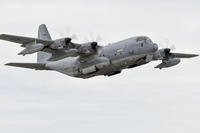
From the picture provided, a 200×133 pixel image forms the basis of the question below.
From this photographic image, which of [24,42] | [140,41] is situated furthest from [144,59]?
[24,42]

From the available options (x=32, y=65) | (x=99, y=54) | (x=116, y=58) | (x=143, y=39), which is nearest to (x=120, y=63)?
(x=116, y=58)

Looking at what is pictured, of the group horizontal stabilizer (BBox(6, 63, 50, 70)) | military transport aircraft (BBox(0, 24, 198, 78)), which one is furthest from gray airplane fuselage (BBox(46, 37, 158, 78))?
horizontal stabilizer (BBox(6, 63, 50, 70))

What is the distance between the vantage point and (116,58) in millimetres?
79625

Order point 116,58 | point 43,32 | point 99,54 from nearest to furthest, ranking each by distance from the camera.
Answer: point 116,58
point 99,54
point 43,32

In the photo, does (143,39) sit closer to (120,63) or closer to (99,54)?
(120,63)

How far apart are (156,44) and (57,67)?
12755mm

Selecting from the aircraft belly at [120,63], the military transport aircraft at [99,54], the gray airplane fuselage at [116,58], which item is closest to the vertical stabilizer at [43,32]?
the military transport aircraft at [99,54]

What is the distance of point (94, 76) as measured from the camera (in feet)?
271

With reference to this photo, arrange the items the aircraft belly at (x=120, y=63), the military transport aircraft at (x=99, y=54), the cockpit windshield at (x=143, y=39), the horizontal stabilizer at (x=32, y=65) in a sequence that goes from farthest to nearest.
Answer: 1. the horizontal stabilizer at (x=32, y=65)
2. the cockpit windshield at (x=143, y=39)
3. the aircraft belly at (x=120, y=63)
4. the military transport aircraft at (x=99, y=54)

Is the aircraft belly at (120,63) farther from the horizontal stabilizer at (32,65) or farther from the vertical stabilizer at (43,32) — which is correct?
the vertical stabilizer at (43,32)

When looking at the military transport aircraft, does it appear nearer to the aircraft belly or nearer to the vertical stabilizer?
the aircraft belly

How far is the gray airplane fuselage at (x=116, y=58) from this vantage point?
3140 inches

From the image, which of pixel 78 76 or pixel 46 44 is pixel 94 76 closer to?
pixel 78 76

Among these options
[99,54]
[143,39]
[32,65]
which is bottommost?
[32,65]
